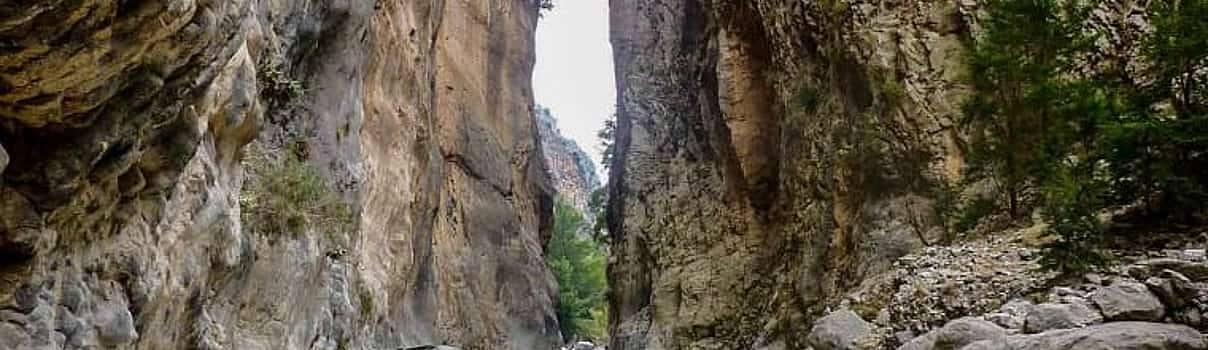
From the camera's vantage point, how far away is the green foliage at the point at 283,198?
11992mm

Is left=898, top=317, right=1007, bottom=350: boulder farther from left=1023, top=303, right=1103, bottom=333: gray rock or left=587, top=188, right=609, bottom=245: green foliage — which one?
left=587, top=188, right=609, bottom=245: green foliage

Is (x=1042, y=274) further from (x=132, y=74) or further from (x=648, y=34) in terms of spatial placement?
(x=648, y=34)

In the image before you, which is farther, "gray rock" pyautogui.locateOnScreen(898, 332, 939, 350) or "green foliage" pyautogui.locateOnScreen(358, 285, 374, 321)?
"green foliage" pyautogui.locateOnScreen(358, 285, 374, 321)

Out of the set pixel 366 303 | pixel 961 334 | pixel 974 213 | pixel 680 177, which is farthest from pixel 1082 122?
pixel 680 177

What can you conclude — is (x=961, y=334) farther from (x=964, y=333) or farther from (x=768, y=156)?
(x=768, y=156)

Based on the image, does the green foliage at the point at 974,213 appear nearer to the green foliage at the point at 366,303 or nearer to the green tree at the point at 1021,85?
the green tree at the point at 1021,85

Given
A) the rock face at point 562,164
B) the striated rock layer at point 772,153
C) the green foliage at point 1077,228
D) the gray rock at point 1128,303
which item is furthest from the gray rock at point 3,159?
the rock face at point 562,164

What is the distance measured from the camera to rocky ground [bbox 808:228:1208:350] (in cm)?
610

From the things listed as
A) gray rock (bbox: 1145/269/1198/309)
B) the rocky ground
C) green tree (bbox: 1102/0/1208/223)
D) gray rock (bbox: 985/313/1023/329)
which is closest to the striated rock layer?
the rocky ground

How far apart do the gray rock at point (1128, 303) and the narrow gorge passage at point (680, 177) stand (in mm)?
26

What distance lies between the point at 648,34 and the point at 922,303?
58.8 feet

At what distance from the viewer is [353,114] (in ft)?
53.6

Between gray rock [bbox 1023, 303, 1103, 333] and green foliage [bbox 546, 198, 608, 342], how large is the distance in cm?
3006

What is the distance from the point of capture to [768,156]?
798 inches
